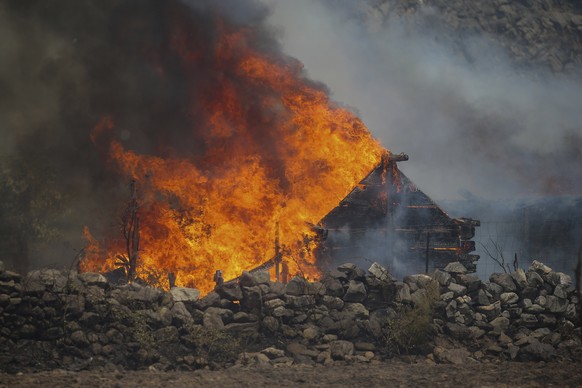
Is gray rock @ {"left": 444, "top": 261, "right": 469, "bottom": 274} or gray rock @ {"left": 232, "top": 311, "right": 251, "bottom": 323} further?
gray rock @ {"left": 444, "top": 261, "right": 469, "bottom": 274}

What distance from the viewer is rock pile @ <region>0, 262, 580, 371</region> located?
10922 mm

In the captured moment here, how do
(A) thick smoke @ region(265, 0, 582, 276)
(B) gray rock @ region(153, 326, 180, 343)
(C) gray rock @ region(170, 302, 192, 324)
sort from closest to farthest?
(B) gray rock @ region(153, 326, 180, 343) → (C) gray rock @ region(170, 302, 192, 324) → (A) thick smoke @ region(265, 0, 582, 276)

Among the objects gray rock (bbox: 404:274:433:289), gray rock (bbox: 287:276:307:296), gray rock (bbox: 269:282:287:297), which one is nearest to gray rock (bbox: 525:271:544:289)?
gray rock (bbox: 404:274:433:289)

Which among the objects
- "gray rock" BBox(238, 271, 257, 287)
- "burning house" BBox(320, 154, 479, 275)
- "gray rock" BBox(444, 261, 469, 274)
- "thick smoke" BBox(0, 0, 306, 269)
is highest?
"thick smoke" BBox(0, 0, 306, 269)

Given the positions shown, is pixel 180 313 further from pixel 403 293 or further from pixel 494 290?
pixel 494 290

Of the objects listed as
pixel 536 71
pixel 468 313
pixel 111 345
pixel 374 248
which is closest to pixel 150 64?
pixel 374 248

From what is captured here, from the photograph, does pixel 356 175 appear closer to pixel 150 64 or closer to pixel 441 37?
pixel 150 64

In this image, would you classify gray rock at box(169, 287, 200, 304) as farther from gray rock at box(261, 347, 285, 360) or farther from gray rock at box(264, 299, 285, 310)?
gray rock at box(261, 347, 285, 360)

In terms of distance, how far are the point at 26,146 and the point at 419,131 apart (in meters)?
19.3

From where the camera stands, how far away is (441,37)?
37.8m

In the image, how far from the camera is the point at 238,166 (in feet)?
58.6

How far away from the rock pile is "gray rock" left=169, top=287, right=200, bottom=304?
0.02 meters

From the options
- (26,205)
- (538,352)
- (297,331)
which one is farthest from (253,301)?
(26,205)

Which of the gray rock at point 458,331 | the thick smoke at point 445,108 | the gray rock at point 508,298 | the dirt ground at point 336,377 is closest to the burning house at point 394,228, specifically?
the gray rock at point 508,298
